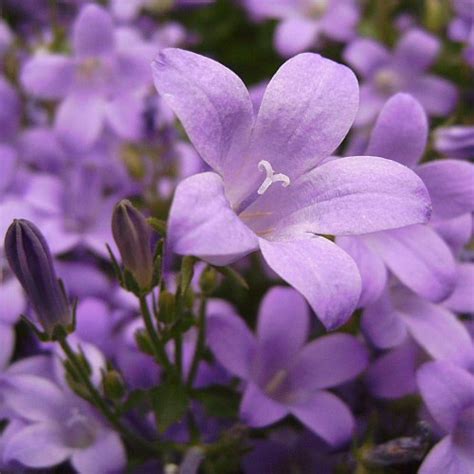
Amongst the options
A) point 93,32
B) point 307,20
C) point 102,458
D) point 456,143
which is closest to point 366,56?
point 307,20

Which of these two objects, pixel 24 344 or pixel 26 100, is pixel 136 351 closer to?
pixel 24 344

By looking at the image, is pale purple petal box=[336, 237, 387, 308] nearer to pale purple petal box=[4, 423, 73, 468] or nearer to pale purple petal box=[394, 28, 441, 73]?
pale purple petal box=[4, 423, 73, 468]

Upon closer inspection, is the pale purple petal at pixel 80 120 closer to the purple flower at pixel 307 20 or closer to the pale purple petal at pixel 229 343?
the purple flower at pixel 307 20

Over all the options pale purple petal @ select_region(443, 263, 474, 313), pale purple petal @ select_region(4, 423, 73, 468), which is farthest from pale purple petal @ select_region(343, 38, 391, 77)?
pale purple petal @ select_region(4, 423, 73, 468)

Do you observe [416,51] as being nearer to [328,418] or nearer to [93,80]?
[93,80]

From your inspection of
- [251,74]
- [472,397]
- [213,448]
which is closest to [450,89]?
[251,74]

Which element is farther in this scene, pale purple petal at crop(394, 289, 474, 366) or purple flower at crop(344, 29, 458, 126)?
purple flower at crop(344, 29, 458, 126)

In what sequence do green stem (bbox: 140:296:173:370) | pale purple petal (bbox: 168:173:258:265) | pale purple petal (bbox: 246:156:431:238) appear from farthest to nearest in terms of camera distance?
green stem (bbox: 140:296:173:370)
pale purple petal (bbox: 246:156:431:238)
pale purple petal (bbox: 168:173:258:265)
